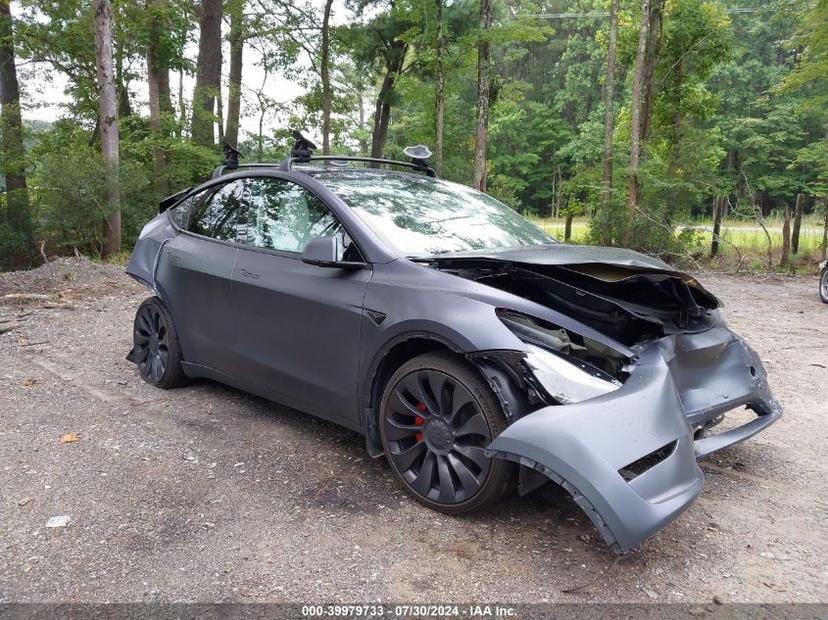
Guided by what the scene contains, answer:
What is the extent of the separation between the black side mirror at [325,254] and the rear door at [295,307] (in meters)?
0.07

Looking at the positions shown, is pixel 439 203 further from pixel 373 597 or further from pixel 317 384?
pixel 373 597

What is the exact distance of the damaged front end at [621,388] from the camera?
89.4 inches

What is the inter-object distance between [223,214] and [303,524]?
2.40 metres

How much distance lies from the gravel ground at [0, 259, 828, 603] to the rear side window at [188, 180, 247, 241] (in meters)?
1.22

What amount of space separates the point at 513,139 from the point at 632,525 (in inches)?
1834

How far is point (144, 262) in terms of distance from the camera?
4816 mm

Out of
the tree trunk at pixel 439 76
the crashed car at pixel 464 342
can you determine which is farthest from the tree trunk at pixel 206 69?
the crashed car at pixel 464 342

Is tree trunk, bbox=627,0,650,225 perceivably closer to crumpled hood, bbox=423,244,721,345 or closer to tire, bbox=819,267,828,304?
tire, bbox=819,267,828,304

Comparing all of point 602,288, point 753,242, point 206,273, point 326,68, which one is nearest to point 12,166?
point 326,68

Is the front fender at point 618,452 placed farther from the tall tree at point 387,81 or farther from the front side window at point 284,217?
the tall tree at point 387,81

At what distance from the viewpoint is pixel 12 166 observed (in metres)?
16.2

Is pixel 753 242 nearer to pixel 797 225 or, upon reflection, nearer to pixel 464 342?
pixel 797 225

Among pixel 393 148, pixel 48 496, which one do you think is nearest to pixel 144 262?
pixel 48 496

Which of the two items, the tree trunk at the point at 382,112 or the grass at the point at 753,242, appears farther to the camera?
the tree trunk at the point at 382,112
